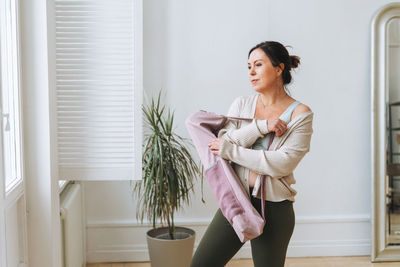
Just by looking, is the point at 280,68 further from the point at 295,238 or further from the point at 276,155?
the point at 295,238

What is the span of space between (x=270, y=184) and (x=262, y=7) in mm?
1841

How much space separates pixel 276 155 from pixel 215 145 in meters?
0.27

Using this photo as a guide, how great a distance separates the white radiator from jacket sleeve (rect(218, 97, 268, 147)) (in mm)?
953

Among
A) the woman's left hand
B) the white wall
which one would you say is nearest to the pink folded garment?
the woman's left hand

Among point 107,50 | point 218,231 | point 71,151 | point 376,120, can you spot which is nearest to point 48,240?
point 71,151

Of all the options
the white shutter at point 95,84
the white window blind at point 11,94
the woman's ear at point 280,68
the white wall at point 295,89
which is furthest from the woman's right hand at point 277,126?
the white wall at point 295,89

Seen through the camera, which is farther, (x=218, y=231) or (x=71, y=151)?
(x=71, y=151)

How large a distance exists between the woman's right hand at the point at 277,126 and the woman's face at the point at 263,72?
0.20m

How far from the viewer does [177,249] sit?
299 centimetres

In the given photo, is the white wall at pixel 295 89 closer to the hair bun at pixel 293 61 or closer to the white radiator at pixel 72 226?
the white radiator at pixel 72 226

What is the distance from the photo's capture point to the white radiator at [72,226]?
8.05 feet

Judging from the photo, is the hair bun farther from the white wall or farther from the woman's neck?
the white wall

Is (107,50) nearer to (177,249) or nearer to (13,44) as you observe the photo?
(13,44)

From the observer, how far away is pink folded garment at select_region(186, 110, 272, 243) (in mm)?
1935
